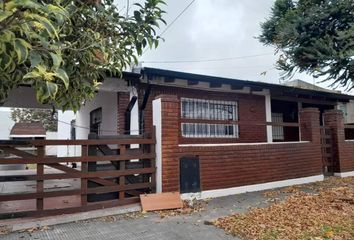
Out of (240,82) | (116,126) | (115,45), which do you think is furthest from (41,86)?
(240,82)

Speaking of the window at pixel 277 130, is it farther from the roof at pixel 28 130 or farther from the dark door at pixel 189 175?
the roof at pixel 28 130

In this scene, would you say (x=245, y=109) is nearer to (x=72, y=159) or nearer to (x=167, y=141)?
(x=167, y=141)

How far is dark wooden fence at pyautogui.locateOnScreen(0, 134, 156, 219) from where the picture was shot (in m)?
6.04

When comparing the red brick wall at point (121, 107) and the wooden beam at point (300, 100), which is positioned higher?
the wooden beam at point (300, 100)

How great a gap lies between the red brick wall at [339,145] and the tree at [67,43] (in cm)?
1030

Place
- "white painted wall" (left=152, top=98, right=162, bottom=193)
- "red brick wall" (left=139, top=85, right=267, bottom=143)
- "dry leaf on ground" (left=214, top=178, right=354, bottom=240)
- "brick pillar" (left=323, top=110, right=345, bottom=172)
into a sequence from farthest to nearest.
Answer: "brick pillar" (left=323, top=110, right=345, bottom=172) < "red brick wall" (left=139, top=85, right=267, bottom=143) < "white painted wall" (left=152, top=98, right=162, bottom=193) < "dry leaf on ground" (left=214, top=178, right=354, bottom=240)

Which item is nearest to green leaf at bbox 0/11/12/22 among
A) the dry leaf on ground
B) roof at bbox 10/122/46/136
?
the dry leaf on ground

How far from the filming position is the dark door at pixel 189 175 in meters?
7.68

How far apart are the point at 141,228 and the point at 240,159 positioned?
3.94m

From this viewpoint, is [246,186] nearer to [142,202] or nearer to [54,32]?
[142,202]

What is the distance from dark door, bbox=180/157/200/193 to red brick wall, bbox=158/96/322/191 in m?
0.14

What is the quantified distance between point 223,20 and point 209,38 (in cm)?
760

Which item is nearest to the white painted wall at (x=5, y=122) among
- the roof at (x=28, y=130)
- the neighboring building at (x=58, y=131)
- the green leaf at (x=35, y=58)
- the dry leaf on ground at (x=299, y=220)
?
the neighboring building at (x=58, y=131)

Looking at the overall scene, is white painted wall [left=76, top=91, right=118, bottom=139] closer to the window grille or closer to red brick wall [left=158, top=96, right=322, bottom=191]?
the window grille
